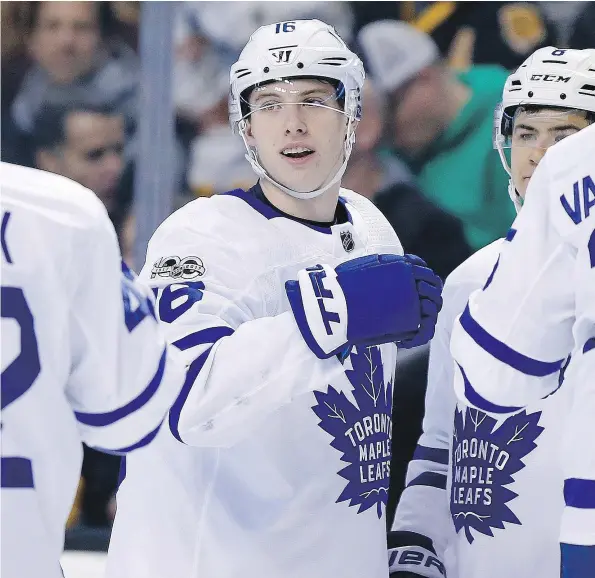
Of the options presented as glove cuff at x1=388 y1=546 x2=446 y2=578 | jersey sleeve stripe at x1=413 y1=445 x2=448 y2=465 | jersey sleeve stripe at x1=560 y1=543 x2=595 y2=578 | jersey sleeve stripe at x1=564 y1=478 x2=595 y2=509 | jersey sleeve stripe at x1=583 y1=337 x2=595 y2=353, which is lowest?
glove cuff at x1=388 y1=546 x2=446 y2=578

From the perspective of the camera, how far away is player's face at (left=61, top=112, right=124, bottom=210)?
3.86 m

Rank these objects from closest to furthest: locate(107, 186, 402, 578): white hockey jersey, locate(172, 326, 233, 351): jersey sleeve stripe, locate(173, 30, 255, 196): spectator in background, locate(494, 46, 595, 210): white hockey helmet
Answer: locate(172, 326, 233, 351): jersey sleeve stripe
locate(107, 186, 402, 578): white hockey jersey
locate(494, 46, 595, 210): white hockey helmet
locate(173, 30, 255, 196): spectator in background

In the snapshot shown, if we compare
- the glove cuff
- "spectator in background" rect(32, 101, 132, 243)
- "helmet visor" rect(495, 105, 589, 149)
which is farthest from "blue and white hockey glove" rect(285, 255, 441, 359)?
"spectator in background" rect(32, 101, 132, 243)

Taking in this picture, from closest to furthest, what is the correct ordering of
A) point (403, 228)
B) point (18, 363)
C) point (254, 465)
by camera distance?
point (18, 363) < point (254, 465) < point (403, 228)

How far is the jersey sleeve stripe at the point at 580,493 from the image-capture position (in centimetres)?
158

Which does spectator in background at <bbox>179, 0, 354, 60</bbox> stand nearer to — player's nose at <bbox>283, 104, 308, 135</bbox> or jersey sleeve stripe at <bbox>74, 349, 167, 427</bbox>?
player's nose at <bbox>283, 104, 308, 135</bbox>

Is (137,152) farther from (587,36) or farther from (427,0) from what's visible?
(587,36)

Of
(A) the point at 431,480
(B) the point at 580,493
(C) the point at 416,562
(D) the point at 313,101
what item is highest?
(D) the point at 313,101

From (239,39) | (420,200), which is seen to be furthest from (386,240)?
(239,39)

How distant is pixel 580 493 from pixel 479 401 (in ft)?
0.89

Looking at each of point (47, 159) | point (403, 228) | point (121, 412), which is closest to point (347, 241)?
point (121, 412)

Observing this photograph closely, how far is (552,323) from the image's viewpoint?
1685 millimetres

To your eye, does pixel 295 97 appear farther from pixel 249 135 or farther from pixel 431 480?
pixel 431 480

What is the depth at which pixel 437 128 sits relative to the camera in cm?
369
